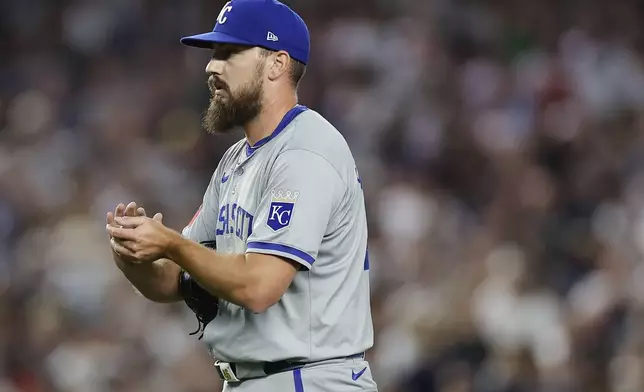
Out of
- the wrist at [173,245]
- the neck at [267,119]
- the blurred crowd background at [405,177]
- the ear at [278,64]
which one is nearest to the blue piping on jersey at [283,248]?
the wrist at [173,245]

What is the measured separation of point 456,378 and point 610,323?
3.54ft

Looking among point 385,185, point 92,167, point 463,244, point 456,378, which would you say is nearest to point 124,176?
point 92,167

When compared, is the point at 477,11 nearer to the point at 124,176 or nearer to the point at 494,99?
the point at 494,99

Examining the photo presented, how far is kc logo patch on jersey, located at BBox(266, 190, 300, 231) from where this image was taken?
11.3 feet

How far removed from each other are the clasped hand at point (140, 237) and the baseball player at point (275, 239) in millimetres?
15

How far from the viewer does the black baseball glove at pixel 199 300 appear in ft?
12.3

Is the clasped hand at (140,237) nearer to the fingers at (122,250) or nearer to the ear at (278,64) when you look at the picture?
the fingers at (122,250)

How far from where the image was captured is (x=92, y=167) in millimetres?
8938

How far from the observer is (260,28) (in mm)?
3646

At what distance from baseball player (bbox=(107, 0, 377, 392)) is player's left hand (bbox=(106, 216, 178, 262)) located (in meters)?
0.02

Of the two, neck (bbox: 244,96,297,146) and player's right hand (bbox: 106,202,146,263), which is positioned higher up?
neck (bbox: 244,96,297,146)

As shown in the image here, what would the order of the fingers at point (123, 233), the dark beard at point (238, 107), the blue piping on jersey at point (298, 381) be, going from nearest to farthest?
the fingers at point (123, 233) → the blue piping on jersey at point (298, 381) → the dark beard at point (238, 107)

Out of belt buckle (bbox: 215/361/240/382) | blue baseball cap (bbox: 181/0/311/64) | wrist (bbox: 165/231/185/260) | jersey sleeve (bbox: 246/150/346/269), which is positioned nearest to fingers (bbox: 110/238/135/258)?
wrist (bbox: 165/231/185/260)

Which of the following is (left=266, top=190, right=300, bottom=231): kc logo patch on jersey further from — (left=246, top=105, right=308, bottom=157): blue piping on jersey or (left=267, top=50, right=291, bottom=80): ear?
(left=267, top=50, right=291, bottom=80): ear
